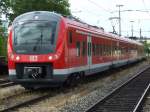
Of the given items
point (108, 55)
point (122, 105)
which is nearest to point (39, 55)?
point (122, 105)

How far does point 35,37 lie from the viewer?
60.2 ft

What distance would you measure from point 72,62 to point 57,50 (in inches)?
63.3

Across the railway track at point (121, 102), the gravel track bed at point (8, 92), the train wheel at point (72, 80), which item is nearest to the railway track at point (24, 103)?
the gravel track bed at point (8, 92)

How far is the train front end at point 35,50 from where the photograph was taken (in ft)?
58.9

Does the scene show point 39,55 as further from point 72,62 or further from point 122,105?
point 122,105

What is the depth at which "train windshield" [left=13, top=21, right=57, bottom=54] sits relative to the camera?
18109 mm

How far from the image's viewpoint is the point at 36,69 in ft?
58.8

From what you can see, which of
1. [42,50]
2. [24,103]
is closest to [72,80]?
[42,50]

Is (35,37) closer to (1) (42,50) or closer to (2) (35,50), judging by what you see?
(2) (35,50)

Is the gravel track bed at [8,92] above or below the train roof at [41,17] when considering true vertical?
below

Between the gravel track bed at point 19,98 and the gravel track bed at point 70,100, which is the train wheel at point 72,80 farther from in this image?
the gravel track bed at point 19,98

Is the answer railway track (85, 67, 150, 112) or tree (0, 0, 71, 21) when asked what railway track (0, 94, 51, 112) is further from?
tree (0, 0, 71, 21)

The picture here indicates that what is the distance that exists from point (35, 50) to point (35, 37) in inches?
20.5

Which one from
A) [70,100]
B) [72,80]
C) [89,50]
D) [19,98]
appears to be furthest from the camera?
[89,50]
